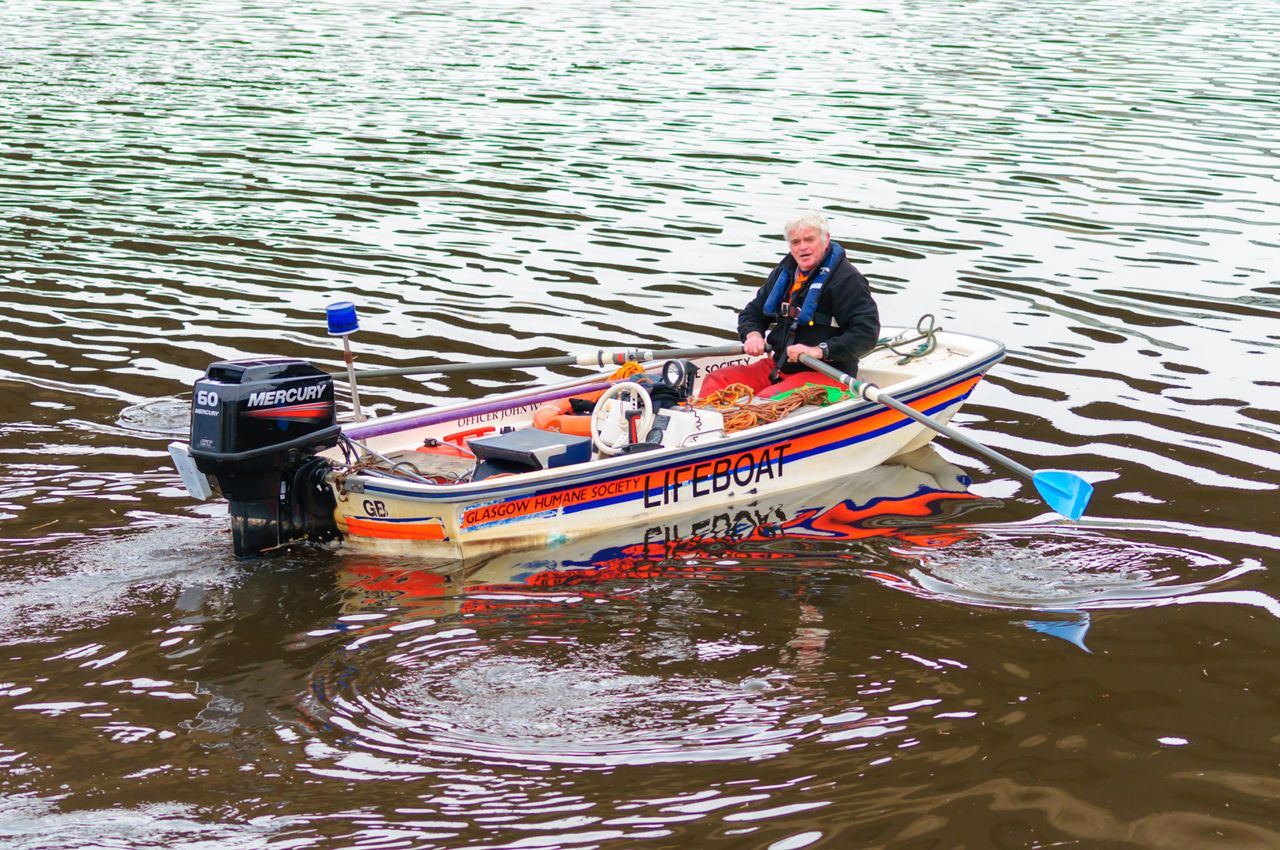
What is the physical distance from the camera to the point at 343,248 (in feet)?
49.8

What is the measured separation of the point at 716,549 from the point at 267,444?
261cm

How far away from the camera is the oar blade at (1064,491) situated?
8188 millimetres

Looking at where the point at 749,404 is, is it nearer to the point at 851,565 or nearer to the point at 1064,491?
the point at 851,565

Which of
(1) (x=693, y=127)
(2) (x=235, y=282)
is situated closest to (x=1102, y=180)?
(1) (x=693, y=127)

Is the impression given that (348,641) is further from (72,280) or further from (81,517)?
(72,280)

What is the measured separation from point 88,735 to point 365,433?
3.18 m

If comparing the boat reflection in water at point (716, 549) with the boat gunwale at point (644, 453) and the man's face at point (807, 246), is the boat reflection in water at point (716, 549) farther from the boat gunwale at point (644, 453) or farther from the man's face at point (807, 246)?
the man's face at point (807, 246)

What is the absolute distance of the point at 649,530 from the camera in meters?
8.46

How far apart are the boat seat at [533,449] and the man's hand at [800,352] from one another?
1749 mm

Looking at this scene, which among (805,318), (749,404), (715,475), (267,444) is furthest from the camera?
(805,318)

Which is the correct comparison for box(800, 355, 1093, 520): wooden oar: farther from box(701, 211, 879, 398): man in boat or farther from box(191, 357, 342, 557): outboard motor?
box(191, 357, 342, 557): outboard motor

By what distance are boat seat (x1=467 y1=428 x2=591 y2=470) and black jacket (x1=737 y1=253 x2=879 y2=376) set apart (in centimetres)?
190

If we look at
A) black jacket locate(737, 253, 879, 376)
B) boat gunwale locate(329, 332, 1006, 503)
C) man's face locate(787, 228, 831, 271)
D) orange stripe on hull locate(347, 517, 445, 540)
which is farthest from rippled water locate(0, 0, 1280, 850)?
man's face locate(787, 228, 831, 271)

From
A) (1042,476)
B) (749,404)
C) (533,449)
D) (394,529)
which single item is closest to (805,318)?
(749,404)
